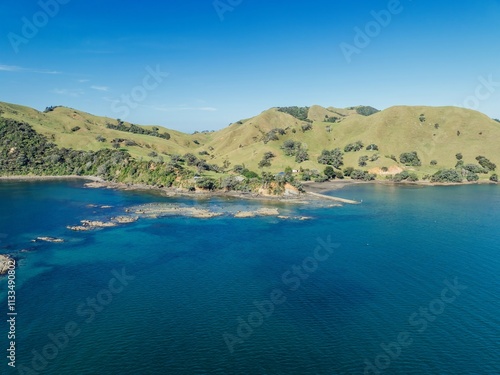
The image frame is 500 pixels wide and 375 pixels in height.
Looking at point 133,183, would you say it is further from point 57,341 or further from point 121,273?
point 57,341

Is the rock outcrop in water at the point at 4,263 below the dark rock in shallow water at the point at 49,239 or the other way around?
below

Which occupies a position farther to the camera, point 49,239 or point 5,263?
Result: point 49,239

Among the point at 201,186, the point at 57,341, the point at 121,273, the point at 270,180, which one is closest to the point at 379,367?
the point at 57,341

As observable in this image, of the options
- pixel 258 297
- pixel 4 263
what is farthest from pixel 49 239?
pixel 258 297

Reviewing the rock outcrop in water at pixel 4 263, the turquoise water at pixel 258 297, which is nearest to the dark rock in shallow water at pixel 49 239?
the turquoise water at pixel 258 297

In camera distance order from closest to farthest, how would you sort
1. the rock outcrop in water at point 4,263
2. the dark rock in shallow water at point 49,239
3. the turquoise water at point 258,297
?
the turquoise water at point 258,297 → the rock outcrop in water at point 4,263 → the dark rock in shallow water at point 49,239

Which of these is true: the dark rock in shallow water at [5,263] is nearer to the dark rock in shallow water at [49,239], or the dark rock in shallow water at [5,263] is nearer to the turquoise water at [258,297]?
the turquoise water at [258,297]

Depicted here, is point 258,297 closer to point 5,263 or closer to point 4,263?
point 5,263

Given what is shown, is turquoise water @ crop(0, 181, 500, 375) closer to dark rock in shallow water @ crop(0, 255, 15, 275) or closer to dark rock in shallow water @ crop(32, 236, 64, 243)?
dark rock in shallow water @ crop(0, 255, 15, 275)

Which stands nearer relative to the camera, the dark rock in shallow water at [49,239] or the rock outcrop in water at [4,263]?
the rock outcrop in water at [4,263]
